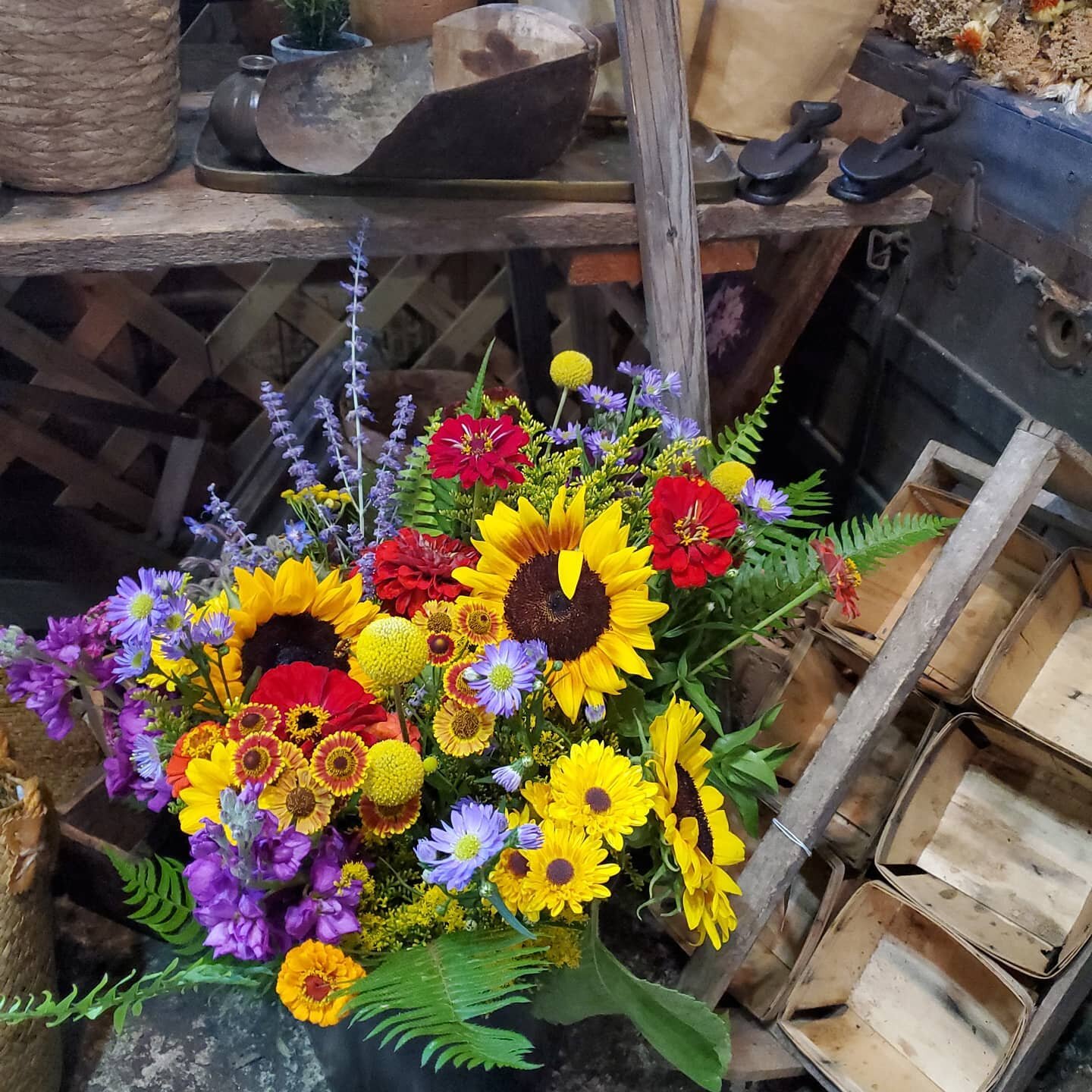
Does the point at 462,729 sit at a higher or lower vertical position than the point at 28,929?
higher

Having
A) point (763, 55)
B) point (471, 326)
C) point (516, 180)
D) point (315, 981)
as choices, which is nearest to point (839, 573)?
point (315, 981)

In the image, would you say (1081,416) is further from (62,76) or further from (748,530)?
(62,76)

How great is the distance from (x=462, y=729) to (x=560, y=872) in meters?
0.09

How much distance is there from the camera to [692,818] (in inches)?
20.2

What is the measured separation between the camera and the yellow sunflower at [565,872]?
46cm

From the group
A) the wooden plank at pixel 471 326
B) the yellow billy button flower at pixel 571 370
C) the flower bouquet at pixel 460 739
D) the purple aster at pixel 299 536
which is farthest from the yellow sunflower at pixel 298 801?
the wooden plank at pixel 471 326

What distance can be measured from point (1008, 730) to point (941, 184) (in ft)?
2.04

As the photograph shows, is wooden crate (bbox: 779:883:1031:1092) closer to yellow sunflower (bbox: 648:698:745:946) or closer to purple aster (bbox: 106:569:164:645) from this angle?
yellow sunflower (bbox: 648:698:745:946)

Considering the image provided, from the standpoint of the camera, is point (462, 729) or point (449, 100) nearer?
point (462, 729)

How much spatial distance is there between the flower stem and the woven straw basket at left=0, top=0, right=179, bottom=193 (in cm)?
64

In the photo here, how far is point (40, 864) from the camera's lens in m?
0.70

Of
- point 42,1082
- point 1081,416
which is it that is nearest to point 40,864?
point 42,1082

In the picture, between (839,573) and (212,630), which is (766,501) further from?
(212,630)

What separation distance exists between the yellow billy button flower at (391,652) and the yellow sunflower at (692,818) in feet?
0.49
